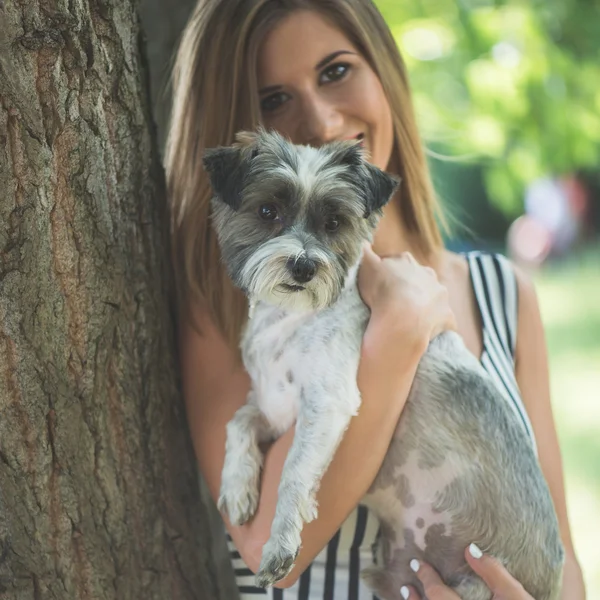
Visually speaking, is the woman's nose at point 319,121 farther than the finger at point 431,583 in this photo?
Yes

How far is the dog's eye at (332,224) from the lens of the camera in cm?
200

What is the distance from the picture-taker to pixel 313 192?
6.37 ft

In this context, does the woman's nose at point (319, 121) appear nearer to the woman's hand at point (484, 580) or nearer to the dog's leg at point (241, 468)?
the dog's leg at point (241, 468)

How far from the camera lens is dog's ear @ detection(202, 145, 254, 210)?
191 centimetres

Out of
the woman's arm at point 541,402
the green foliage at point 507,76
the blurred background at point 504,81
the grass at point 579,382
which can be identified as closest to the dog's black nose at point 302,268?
the woman's arm at point 541,402

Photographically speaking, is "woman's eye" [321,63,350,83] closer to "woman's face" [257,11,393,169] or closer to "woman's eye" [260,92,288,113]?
"woman's face" [257,11,393,169]

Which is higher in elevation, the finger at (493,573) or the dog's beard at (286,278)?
A: the dog's beard at (286,278)

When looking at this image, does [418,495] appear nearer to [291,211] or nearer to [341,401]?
[341,401]

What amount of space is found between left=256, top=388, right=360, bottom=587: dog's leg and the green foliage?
185 cm

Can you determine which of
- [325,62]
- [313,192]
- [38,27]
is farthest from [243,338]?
[38,27]

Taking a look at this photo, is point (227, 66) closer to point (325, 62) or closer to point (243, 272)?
point (325, 62)

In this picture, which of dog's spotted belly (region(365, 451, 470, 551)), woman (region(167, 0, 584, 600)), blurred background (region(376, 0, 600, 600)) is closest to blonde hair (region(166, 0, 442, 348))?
woman (region(167, 0, 584, 600))

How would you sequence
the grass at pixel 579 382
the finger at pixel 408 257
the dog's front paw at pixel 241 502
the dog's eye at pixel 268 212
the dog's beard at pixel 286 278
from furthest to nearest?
the grass at pixel 579 382 → the finger at pixel 408 257 → the dog's front paw at pixel 241 502 → the dog's eye at pixel 268 212 → the dog's beard at pixel 286 278

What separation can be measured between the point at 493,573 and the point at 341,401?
66cm
